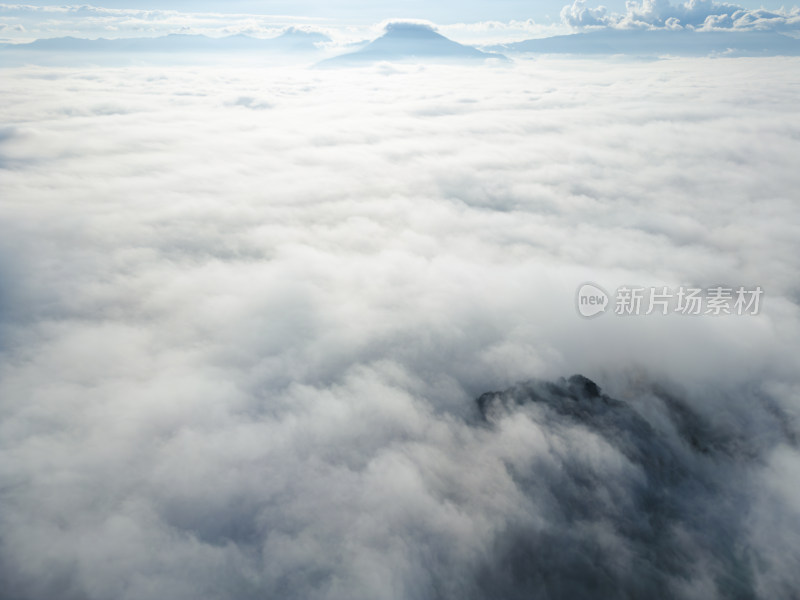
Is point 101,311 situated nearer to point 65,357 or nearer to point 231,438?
point 65,357

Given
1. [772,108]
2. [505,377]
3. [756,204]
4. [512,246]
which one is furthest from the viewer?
[772,108]

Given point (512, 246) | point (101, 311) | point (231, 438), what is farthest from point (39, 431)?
point (512, 246)

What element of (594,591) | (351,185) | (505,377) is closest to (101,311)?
(505,377)

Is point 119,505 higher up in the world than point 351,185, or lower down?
lower down

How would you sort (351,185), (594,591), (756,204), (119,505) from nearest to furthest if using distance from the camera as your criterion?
1. (119,505)
2. (594,591)
3. (756,204)
4. (351,185)

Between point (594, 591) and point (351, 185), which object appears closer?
point (594, 591)

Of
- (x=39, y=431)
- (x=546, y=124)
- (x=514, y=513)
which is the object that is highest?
(x=546, y=124)

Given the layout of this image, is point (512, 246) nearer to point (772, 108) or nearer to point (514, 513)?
point (514, 513)
